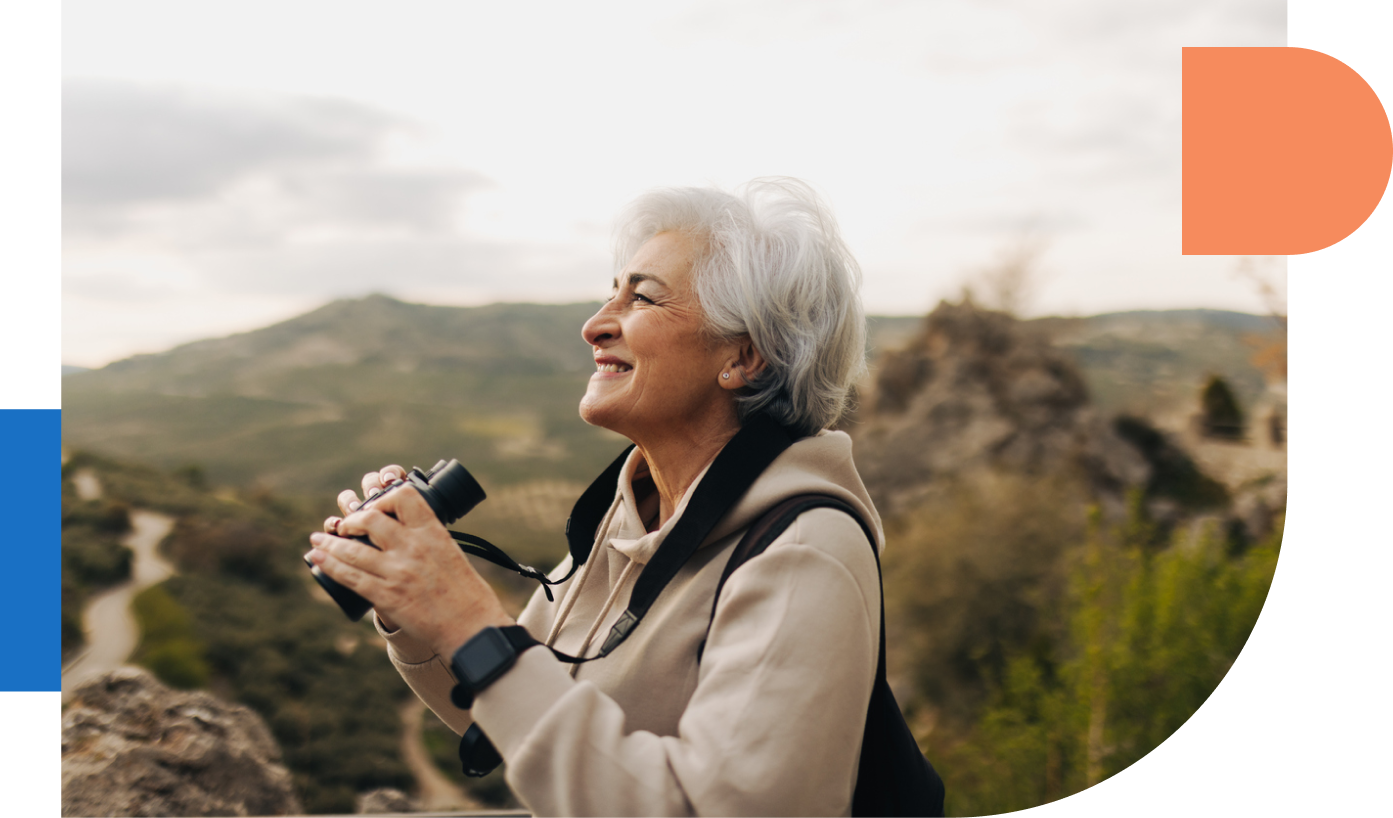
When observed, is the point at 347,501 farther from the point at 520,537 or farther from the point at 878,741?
the point at 520,537

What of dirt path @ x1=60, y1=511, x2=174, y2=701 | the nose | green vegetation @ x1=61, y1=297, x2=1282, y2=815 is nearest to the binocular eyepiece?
the nose

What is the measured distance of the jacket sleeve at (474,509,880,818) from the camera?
83 centimetres

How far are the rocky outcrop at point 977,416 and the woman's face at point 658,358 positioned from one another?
6415 mm

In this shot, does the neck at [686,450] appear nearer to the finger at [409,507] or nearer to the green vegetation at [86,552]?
the finger at [409,507]

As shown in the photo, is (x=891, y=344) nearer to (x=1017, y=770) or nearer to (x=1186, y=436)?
(x=1186, y=436)

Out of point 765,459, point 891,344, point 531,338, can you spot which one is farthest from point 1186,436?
point 765,459

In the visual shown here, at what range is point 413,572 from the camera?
928mm

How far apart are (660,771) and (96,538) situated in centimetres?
877

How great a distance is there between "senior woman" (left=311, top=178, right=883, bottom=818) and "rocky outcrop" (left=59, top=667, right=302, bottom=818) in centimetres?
171

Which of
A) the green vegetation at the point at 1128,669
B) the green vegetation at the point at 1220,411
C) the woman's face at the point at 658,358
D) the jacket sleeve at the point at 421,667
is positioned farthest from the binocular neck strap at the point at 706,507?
the green vegetation at the point at 1220,411

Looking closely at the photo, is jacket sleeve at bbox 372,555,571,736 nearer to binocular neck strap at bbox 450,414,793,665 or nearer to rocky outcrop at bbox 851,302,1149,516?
binocular neck strap at bbox 450,414,793,665

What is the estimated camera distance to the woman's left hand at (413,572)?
0.91 m

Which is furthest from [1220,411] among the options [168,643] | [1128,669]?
[168,643]

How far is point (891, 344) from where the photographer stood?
8453 millimetres
